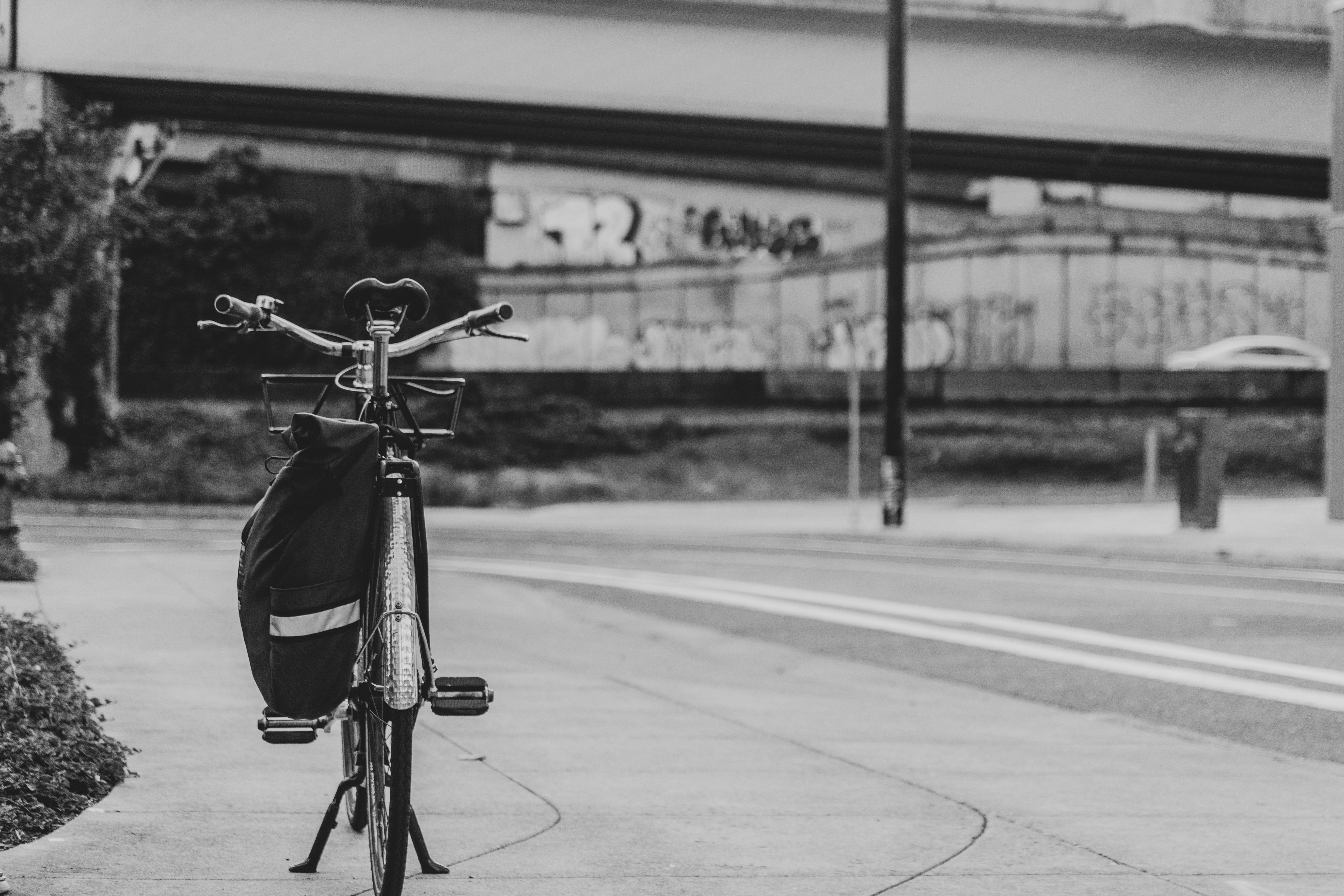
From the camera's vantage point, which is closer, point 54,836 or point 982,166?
point 54,836

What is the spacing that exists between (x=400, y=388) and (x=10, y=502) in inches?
356

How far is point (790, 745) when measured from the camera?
7.25m

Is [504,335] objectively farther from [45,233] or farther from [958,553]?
[958,553]

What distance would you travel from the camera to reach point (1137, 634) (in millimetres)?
11750

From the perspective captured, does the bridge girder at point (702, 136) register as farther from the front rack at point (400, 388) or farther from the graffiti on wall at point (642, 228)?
the front rack at point (400, 388)

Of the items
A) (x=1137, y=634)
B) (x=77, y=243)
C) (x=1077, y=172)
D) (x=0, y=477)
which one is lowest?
(x=1137, y=634)

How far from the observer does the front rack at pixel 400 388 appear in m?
4.58

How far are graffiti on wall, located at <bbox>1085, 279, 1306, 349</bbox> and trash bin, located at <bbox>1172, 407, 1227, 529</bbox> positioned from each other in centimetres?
2056

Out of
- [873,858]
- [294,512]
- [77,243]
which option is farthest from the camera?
[77,243]

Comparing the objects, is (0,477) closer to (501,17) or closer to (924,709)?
(924,709)

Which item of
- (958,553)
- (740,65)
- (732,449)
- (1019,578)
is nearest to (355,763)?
(1019,578)

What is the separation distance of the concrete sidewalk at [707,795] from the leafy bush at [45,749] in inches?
3.4

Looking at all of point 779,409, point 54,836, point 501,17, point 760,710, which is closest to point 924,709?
point 760,710

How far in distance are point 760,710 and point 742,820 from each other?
2770 mm
